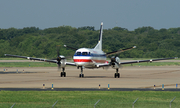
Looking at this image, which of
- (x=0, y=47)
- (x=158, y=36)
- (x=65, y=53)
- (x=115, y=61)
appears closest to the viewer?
(x=115, y=61)

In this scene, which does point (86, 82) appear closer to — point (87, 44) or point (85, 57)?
point (85, 57)

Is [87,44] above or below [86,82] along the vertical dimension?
above

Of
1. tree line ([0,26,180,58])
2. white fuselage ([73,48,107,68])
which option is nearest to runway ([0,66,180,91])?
white fuselage ([73,48,107,68])

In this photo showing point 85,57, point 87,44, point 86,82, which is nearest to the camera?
point 86,82

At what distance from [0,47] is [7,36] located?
1581 inches

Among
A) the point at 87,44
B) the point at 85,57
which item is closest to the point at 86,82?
the point at 85,57

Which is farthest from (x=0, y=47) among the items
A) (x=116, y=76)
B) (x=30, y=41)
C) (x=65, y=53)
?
(x=116, y=76)

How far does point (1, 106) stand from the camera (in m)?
18.8

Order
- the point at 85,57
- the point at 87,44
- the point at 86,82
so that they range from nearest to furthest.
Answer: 1. the point at 86,82
2. the point at 85,57
3. the point at 87,44

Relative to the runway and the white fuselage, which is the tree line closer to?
the runway

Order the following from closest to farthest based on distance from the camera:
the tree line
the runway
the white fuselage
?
the runway → the white fuselage → the tree line

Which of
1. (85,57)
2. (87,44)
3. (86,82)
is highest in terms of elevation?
(87,44)

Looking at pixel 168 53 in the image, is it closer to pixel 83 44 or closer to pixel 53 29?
pixel 83 44

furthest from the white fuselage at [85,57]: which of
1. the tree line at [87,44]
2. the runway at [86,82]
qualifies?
the tree line at [87,44]
